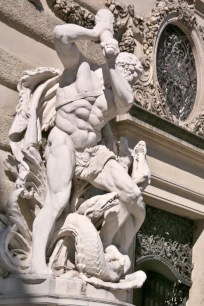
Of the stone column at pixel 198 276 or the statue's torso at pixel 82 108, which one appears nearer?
the statue's torso at pixel 82 108

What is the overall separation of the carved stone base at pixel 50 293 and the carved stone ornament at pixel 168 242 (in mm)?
2308

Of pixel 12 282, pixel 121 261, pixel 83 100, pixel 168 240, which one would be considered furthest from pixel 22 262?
pixel 168 240

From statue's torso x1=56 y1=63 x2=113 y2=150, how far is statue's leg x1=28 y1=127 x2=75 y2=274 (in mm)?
89

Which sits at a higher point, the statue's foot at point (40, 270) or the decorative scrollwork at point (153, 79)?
the decorative scrollwork at point (153, 79)

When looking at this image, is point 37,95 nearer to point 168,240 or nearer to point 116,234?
point 116,234

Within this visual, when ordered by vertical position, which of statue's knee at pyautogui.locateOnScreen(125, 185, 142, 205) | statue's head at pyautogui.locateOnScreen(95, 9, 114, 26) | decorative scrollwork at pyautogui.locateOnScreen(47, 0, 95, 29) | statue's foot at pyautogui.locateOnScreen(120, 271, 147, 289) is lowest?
statue's foot at pyautogui.locateOnScreen(120, 271, 147, 289)

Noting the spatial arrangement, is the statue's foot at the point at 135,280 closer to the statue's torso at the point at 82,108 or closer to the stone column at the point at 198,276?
the statue's torso at the point at 82,108

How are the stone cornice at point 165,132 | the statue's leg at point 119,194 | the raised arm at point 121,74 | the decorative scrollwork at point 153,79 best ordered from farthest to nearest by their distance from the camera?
the decorative scrollwork at point 153,79 → the stone cornice at point 165,132 → the statue's leg at point 119,194 → the raised arm at point 121,74

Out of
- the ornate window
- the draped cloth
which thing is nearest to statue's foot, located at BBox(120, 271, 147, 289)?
the draped cloth

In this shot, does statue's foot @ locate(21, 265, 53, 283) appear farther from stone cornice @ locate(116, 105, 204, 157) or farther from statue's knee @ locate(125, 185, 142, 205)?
stone cornice @ locate(116, 105, 204, 157)

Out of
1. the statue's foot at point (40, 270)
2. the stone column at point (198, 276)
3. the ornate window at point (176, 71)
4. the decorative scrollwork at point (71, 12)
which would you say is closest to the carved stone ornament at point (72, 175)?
the statue's foot at point (40, 270)

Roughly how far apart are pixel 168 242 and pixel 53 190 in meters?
3.00

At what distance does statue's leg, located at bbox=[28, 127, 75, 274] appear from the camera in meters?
6.12

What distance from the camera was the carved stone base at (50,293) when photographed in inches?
233
